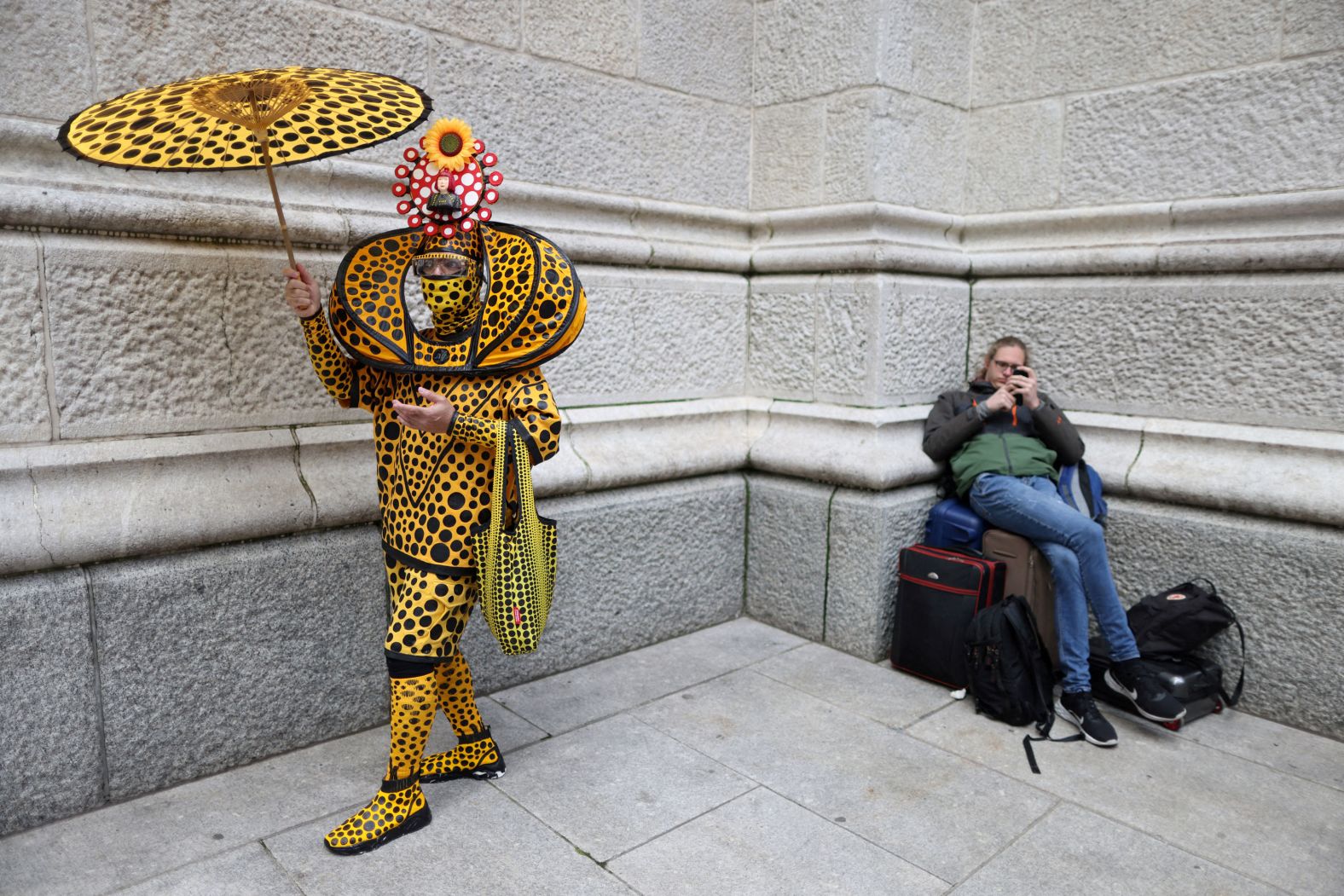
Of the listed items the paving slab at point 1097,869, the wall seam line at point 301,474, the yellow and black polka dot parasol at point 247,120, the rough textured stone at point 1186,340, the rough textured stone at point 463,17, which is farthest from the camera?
the rough textured stone at point 1186,340

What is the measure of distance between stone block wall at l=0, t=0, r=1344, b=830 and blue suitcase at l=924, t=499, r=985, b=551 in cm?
19

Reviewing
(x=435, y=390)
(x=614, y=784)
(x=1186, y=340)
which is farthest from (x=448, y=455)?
(x=1186, y=340)

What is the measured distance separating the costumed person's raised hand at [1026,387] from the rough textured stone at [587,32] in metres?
2.17

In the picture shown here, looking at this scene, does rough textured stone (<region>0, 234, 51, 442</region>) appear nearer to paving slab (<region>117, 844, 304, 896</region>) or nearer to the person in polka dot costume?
the person in polka dot costume

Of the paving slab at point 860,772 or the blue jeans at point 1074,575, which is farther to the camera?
the blue jeans at point 1074,575

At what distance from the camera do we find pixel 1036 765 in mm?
3309

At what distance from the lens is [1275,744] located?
11.5 feet

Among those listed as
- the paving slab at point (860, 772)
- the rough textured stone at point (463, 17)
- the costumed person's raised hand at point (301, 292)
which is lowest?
the paving slab at point (860, 772)

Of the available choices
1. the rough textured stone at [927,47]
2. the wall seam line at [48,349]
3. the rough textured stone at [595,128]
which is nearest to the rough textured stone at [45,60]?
the wall seam line at [48,349]

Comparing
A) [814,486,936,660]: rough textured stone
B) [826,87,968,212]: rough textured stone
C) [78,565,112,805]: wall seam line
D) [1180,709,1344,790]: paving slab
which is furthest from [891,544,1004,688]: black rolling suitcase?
[78,565,112,805]: wall seam line

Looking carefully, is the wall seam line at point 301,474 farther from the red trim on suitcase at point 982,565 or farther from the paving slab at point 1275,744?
the paving slab at point 1275,744

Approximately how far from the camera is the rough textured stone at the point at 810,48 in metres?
4.25

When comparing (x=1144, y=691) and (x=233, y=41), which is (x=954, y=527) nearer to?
(x=1144, y=691)

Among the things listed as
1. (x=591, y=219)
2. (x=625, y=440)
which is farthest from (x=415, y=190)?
(x=625, y=440)
